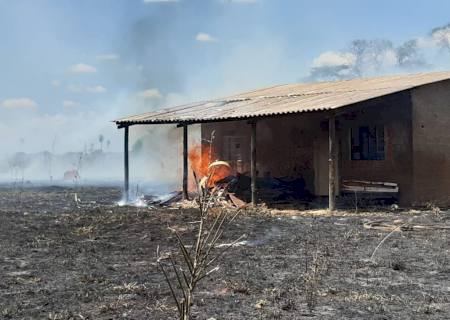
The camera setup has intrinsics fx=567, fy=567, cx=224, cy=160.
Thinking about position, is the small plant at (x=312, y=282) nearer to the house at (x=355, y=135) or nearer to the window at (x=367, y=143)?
the house at (x=355, y=135)

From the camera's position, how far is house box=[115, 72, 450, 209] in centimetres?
1717

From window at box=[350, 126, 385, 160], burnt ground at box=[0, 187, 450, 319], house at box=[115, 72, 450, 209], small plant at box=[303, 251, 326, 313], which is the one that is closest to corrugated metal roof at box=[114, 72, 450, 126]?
house at box=[115, 72, 450, 209]

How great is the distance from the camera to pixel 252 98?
23.1 metres

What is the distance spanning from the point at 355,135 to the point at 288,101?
2.57m

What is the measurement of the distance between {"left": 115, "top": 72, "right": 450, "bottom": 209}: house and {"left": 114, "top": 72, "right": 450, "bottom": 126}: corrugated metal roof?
0.15ft

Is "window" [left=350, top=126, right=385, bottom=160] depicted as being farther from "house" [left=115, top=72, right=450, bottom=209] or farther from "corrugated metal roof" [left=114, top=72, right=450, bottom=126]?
"corrugated metal roof" [left=114, top=72, right=450, bottom=126]

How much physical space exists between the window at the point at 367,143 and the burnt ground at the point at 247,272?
148 inches

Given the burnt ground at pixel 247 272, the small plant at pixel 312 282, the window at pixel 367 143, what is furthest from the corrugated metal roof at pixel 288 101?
the small plant at pixel 312 282

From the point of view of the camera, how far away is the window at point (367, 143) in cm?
1812

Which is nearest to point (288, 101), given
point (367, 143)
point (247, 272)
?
point (367, 143)

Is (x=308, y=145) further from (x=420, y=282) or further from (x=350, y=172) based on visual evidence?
(x=420, y=282)

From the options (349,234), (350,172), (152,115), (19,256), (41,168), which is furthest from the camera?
(41,168)

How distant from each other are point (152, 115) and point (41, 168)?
70.5 m

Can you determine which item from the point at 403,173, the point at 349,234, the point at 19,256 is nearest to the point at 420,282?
the point at 349,234
